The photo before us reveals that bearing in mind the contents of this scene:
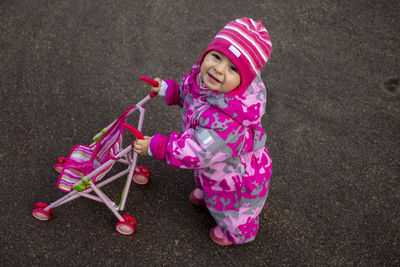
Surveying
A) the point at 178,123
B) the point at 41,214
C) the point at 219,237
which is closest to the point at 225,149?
the point at 219,237

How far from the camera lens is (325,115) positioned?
10.5 feet

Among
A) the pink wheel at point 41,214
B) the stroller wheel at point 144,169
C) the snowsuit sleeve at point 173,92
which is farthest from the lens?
the stroller wheel at point 144,169

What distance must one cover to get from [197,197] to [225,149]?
35.4 inches

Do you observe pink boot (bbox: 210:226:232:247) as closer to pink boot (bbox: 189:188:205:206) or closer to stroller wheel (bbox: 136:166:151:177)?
pink boot (bbox: 189:188:205:206)

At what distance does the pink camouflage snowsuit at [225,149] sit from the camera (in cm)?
177

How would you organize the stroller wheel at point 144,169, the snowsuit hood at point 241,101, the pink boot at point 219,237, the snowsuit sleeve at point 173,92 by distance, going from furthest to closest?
the stroller wheel at point 144,169
the pink boot at point 219,237
the snowsuit sleeve at point 173,92
the snowsuit hood at point 241,101

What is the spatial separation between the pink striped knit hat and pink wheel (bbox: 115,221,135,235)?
4.17ft

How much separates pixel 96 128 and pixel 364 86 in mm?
2606

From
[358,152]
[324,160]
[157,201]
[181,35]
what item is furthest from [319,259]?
[181,35]

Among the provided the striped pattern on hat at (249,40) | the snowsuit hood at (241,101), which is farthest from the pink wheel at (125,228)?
the striped pattern on hat at (249,40)

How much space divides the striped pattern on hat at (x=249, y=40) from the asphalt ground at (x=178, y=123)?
136cm

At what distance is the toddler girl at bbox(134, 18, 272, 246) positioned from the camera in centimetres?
169

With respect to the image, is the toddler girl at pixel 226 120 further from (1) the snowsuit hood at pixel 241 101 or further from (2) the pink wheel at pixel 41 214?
(2) the pink wheel at pixel 41 214

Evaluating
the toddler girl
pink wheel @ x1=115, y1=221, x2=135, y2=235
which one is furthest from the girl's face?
pink wheel @ x1=115, y1=221, x2=135, y2=235
